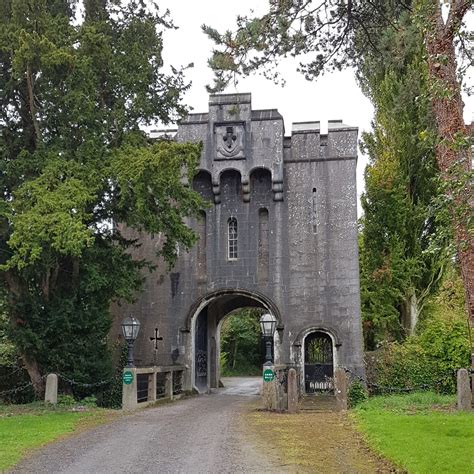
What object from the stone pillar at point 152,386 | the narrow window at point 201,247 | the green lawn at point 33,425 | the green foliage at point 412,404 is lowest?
the green lawn at point 33,425

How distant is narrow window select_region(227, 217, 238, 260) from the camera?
22.8m

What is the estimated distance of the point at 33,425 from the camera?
500 inches

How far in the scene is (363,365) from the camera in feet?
70.1

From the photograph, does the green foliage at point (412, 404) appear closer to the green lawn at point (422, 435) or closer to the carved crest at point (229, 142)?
the green lawn at point (422, 435)

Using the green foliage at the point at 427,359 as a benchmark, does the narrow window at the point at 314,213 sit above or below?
above

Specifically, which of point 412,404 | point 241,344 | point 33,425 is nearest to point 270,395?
point 412,404

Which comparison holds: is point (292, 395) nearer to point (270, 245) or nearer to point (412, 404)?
point (412, 404)

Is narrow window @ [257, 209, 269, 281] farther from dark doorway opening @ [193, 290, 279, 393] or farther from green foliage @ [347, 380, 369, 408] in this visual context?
green foliage @ [347, 380, 369, 408]

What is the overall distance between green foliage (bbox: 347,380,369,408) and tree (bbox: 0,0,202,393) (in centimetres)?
731

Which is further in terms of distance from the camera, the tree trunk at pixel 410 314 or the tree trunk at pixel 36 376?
the tree trunk at pixel 410 314

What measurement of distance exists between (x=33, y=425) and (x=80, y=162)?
21.1ft

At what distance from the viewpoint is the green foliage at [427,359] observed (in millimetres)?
21844

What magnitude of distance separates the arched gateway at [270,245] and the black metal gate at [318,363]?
0.04 metres

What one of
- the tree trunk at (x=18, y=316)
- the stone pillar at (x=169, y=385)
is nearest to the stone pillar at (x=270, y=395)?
the stone pillar at (x=169, y=385)
